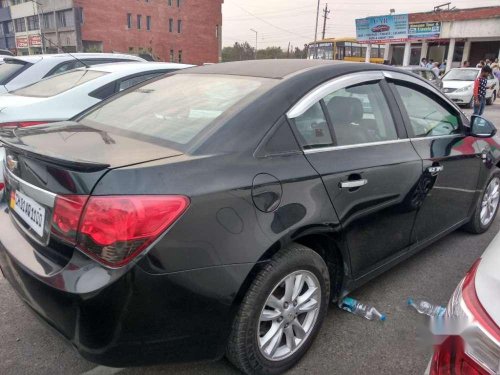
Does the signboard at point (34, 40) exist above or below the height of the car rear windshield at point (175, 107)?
above

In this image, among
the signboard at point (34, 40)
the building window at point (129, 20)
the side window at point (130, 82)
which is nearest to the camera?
the side window at point (130, 82)

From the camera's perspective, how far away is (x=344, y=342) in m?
2.53

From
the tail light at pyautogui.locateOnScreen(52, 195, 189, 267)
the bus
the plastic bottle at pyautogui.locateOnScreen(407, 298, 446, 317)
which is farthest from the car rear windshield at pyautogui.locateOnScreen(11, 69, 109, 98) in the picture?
the bus

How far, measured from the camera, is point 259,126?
2.11 m

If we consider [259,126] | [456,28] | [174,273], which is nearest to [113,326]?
[174,273]

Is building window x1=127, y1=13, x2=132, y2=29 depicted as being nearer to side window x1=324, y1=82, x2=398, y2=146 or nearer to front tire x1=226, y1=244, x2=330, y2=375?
side window x1=324, y1=82, x2=398, y2=146

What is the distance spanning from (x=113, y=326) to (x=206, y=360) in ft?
1.61

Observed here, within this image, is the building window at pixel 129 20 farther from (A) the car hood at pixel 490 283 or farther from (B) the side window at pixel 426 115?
(A) the car hood at pixel 490 283

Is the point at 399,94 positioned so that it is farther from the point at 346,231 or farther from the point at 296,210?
the point at 296,210

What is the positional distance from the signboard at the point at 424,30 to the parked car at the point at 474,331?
3667 centimetres

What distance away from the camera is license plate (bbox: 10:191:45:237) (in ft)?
6.29

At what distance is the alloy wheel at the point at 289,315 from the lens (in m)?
2.14

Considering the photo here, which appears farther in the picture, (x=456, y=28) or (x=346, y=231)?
(x=456, y=28)

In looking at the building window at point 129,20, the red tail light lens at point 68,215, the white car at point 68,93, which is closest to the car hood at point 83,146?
the red tail light lens at point 68,215
